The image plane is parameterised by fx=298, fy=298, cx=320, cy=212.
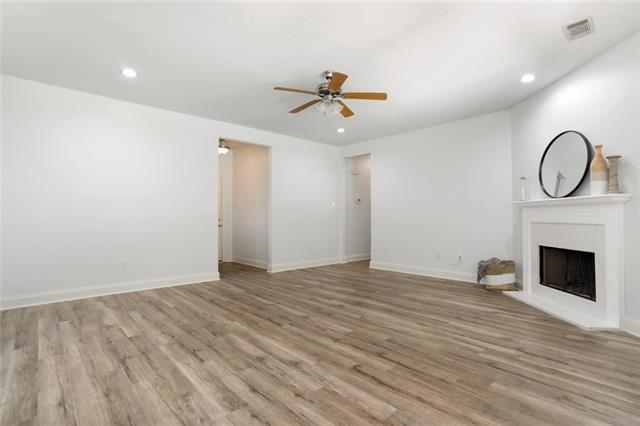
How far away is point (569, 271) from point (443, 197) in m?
2.30

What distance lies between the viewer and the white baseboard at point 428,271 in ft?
16.7

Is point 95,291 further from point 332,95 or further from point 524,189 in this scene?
point 524,189

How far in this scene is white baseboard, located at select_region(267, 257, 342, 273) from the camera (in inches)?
236

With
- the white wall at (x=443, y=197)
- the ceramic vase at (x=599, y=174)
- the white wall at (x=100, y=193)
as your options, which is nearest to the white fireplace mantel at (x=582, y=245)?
the ceramic vase at (x=599, y=174)

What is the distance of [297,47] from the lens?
2887 millimetres

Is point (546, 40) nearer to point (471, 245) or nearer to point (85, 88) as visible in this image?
point (471, 245)

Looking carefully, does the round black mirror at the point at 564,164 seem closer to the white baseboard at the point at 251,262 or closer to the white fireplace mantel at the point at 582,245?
the white fireplace mantel at the point at 582,245

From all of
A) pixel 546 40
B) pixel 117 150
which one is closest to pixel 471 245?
pixel 546 40

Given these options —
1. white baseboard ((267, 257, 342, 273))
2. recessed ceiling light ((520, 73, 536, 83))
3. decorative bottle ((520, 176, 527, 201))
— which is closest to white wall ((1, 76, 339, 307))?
white baseboard ((267, 257, 342, 273))

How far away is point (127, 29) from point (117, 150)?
7.17ft

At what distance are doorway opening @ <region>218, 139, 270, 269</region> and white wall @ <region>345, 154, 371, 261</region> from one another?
2.08 metres

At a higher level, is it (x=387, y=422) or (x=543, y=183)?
(x=543, y=183)

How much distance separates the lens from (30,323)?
3.04 metres

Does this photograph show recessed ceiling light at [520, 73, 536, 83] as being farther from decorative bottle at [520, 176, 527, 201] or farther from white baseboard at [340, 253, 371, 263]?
white baseboard at [340, 253, 371, 263]
